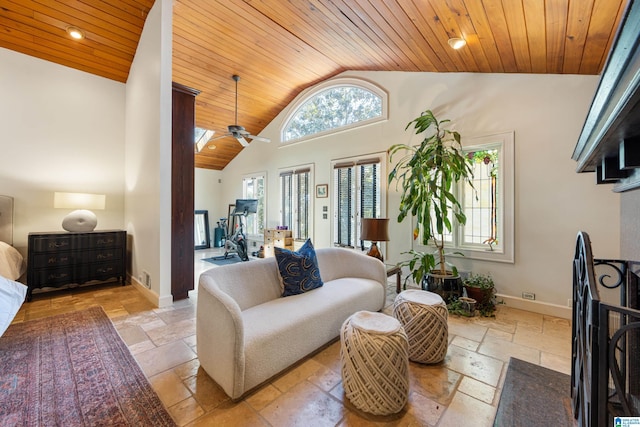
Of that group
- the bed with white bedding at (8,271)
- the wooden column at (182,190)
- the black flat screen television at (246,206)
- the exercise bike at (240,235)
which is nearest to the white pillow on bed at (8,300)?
the bed with white bedding at (8,271)

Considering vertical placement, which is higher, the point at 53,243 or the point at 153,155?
the point at 153,155

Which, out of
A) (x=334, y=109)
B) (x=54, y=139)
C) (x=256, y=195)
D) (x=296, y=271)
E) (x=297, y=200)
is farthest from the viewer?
(x=256, y=195)

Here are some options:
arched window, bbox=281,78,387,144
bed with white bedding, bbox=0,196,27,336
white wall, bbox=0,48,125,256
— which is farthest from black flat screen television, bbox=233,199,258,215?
bed with white bedding, bbox=0,196,27,336

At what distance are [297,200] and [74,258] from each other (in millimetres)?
3880

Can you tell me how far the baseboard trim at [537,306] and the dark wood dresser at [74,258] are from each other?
5423mm

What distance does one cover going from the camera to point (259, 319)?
73.2 inches

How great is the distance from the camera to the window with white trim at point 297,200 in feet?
18.7

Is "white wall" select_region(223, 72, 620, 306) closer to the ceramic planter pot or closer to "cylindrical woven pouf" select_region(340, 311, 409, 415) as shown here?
the ceramic planter pot

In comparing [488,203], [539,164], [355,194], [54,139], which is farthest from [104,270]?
[539,164]

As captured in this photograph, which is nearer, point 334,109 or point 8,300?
point 8,300

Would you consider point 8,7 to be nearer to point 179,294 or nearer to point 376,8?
point 179,294

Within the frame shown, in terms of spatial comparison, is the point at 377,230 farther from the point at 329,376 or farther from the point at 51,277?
the point at 51,277

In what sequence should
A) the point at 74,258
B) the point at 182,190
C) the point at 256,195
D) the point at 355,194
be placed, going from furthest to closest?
the point at 256,195
the point at 355,194
the point at 74,258
the point at 182,190

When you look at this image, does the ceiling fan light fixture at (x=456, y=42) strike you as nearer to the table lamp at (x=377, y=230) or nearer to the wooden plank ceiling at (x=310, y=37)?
the wooden plank ceiling at (x=310, y=37)
